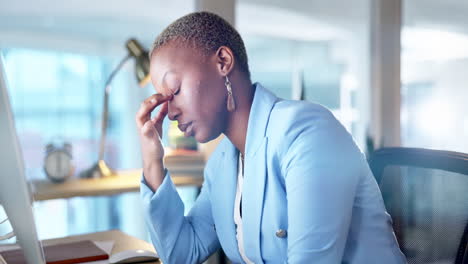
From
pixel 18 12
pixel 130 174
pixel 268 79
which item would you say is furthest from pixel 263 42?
pixel 18 12

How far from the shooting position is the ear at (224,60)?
0.99m

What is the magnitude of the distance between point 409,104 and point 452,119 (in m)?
0.29

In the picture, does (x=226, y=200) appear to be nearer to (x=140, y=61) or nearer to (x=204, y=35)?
(x=204, y=35)

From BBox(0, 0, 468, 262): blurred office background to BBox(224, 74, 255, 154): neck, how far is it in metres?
0.21

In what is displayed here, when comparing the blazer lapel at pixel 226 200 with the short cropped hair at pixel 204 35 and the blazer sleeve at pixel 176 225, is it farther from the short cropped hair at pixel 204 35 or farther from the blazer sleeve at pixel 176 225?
the short cropped hair at pixel 204 35

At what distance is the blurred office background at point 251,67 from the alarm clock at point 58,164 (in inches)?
6.3

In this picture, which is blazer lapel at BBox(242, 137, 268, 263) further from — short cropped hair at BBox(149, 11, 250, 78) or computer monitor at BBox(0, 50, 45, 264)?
computer monitor at BBox(0, 50, 45, 264)

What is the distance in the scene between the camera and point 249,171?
3.23 ft

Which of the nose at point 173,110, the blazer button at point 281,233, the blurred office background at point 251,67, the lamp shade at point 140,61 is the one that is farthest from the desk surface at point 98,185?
the blazer button at point 281,233

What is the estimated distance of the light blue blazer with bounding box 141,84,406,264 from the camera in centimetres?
84

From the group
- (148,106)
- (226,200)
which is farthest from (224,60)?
(226,200)

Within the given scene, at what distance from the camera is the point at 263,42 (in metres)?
2.58

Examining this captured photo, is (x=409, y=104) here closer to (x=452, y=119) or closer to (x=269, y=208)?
(x=452, y=119)

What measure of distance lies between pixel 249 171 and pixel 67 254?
16.6 inches
